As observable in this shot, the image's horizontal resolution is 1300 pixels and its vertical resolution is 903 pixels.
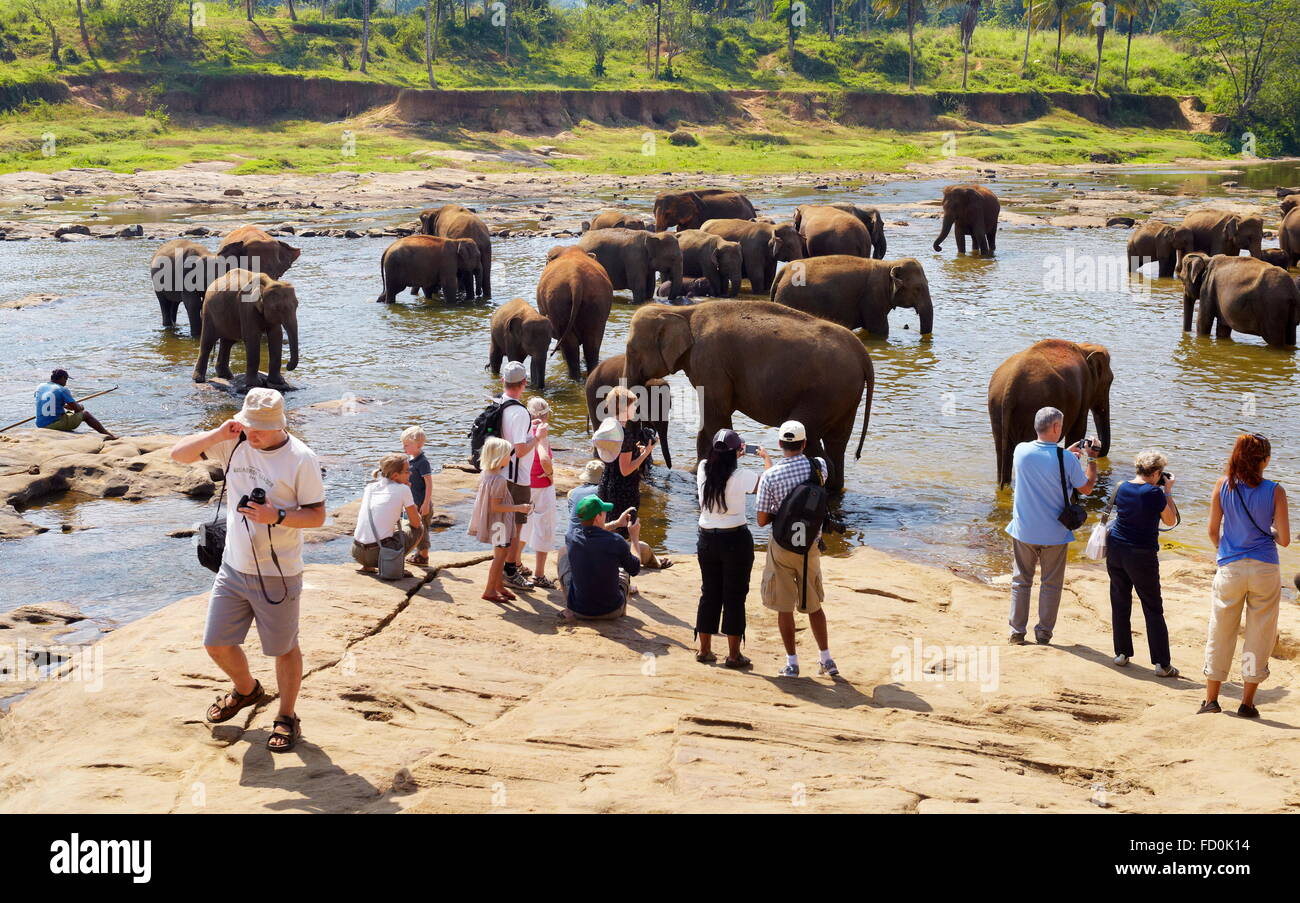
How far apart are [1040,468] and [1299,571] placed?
11.9ft

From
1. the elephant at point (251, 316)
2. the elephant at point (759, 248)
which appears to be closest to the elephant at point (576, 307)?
the elephant at point (251, 316)

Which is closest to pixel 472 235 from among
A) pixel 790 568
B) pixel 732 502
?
pixel 732 502

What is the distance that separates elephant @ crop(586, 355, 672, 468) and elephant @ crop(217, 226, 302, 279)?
9.91 m

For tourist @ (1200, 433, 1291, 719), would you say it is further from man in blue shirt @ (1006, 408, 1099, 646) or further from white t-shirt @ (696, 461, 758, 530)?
white t-shirt @ (696, 461, 758, 530)

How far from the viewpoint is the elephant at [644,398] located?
534 inches

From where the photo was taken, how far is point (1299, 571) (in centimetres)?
1100

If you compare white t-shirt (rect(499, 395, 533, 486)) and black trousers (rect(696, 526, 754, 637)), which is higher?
white t-shirt (rect(499, 395, 533, 486))

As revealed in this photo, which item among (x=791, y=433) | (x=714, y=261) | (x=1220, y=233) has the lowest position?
(x=791, y=433)

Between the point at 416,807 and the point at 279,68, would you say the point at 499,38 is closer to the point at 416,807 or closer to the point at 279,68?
the point at 279,68

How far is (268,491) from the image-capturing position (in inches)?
259

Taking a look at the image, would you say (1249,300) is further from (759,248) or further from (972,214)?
(972,214)

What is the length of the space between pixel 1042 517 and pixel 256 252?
675 inches

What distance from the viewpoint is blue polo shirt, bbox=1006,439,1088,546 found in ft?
29.3

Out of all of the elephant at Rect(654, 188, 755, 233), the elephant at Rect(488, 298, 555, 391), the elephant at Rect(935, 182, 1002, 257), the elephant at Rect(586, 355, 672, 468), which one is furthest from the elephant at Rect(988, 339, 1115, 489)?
the elephant at Rect(654, 188, 755, 233)
